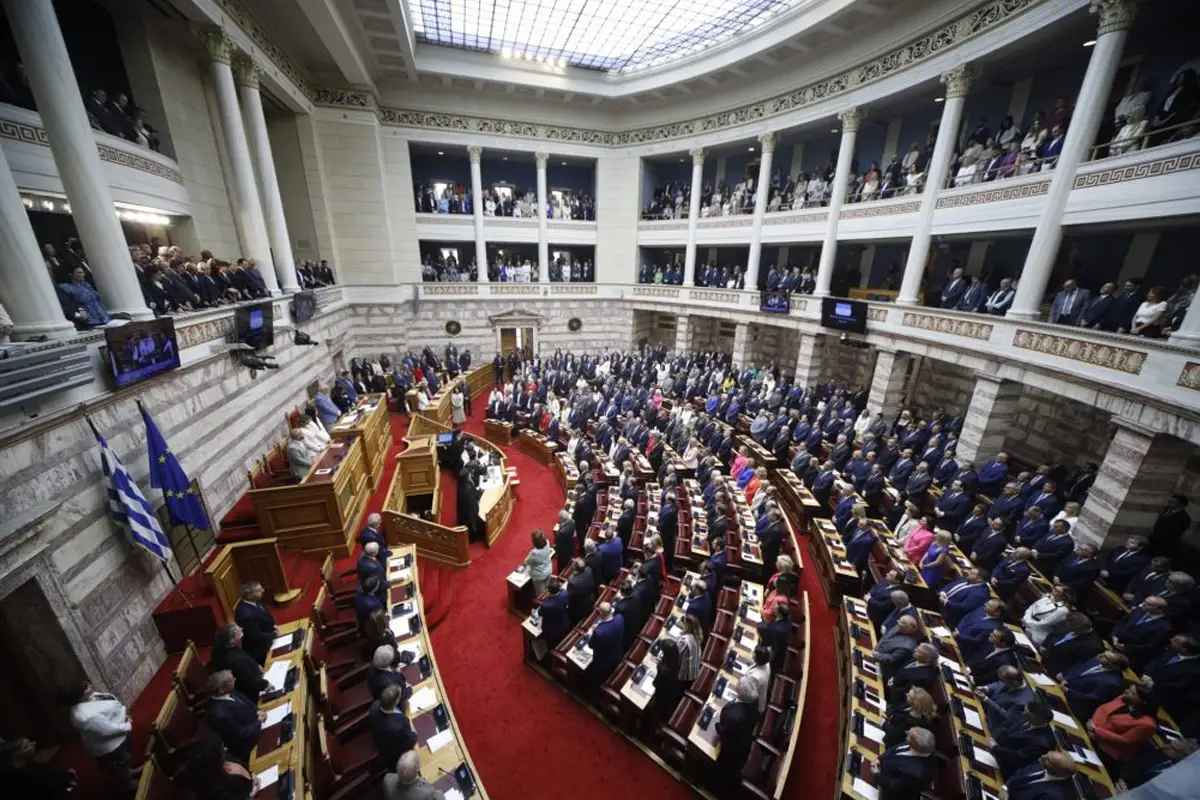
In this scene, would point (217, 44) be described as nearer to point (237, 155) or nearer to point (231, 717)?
point (237, 155)

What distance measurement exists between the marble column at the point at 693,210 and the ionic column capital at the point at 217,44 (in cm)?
1525

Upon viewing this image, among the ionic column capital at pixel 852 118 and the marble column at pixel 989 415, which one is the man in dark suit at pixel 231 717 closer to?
the marble column at pixel 989 415

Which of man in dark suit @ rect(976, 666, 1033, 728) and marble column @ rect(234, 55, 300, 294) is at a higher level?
marble column @ rect(234, 55, 300, 294)

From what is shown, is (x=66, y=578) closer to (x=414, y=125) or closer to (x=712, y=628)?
(x=712, y=628)

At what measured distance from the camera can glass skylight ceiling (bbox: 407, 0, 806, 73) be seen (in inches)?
546

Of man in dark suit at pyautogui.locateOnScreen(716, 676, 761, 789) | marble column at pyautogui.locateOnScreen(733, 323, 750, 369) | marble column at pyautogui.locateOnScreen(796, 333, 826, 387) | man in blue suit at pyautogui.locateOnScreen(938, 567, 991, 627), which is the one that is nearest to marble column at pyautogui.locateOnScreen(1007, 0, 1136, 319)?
marble column at pyautogui.locateOnScreen(796, 333, 826, 387)

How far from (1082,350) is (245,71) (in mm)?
19497

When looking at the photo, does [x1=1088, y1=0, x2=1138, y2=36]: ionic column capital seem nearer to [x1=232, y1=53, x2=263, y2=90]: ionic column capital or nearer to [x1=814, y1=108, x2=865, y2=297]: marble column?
[x1=814, y1=108, x2=865, y2=297]: marble column

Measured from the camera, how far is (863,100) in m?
13.4

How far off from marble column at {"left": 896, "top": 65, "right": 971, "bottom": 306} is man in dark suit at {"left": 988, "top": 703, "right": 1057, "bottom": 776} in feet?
35.2

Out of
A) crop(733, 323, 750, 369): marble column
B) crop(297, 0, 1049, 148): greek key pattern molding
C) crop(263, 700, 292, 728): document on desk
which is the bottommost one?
crop(263, 700, 292, 728): document on desk

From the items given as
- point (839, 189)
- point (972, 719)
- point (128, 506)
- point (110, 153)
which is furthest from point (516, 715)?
point (839, 189)

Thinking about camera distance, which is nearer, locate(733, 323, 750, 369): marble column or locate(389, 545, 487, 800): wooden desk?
locate(389, 545, 487, 800): wooden desk

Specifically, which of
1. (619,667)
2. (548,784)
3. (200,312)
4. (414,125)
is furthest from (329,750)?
(414,125)
